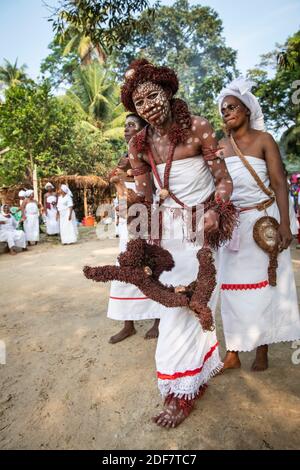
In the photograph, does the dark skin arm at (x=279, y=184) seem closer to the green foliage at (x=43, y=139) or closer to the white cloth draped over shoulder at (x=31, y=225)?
the white cloth draped over shoulder at (x=31, y=225)

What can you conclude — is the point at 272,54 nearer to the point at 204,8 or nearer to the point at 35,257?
the point at 204,8

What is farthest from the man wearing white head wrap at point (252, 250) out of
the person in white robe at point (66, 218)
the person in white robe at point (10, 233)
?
the person in white robe at point (66, 218)

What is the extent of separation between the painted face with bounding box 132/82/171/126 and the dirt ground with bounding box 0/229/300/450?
1.87 meters

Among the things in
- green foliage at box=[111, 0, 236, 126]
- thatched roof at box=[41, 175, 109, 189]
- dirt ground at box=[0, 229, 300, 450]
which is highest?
green foliage at box=[111, 0, 236, 126]

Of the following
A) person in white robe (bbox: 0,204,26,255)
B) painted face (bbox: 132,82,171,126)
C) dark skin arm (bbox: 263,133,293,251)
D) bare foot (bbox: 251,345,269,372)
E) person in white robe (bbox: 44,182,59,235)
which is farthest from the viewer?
person in white robe (bbox: 44,182,59,235)

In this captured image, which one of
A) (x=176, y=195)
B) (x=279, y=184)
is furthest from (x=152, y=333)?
(x=279, y=184)

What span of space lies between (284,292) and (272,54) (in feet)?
61.9

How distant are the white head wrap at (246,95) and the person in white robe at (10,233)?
867cm

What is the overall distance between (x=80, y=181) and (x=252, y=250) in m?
15.9

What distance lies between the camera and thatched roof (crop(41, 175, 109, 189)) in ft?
55.8

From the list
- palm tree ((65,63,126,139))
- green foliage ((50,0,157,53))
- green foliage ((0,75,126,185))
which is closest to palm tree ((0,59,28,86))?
palm tree ((65,63,126,139))

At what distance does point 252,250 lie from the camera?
8.74 feet

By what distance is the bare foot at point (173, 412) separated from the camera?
2.07 metres

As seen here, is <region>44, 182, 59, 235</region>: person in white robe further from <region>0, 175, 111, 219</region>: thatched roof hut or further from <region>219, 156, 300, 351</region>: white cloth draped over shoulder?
<region>219, 156, 300, 351</region>: white cloth draped over shoulder
